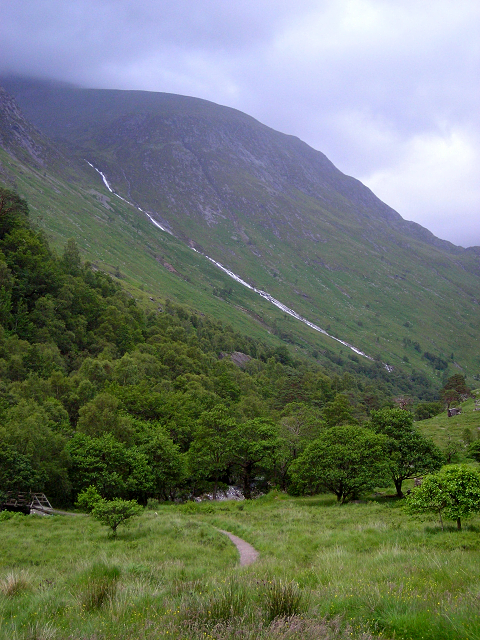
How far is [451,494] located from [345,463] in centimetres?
2323

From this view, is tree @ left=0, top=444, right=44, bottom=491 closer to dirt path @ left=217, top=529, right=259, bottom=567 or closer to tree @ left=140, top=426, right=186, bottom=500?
tree @ left=140, top=426, right=186, bottom=500

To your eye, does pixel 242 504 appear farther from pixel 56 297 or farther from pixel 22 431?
pixel 56 297

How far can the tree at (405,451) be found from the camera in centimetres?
3988

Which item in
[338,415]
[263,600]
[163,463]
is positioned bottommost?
[163,463]

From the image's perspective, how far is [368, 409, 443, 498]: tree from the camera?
39875mm

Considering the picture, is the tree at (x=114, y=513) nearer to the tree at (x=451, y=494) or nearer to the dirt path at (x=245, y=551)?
the dirt path at (x=245, y=551)

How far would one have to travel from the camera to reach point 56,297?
8850 centimetres

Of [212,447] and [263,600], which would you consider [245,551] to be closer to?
[263,600]

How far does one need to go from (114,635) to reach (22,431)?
1609 inches

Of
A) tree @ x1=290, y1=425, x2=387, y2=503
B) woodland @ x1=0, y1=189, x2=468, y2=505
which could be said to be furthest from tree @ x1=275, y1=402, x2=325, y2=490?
tree @ x1=290, y1=425, x2=387, y2=503

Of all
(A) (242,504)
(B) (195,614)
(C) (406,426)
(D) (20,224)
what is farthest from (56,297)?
(B) (195,614)

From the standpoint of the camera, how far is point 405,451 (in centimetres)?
4094

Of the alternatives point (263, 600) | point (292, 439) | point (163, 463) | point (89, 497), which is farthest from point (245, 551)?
point (292, 439)

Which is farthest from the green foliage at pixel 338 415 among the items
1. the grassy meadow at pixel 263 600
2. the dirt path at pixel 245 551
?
the grassy meadow at pixel 263 600
